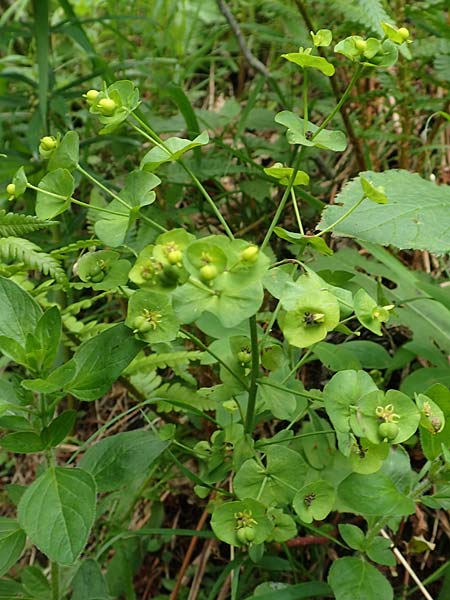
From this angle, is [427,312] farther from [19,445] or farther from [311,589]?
[19,445]

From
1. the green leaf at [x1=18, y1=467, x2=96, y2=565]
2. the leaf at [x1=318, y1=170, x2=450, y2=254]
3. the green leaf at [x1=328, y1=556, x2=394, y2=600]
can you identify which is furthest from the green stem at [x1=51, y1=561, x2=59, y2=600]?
the leaf at [x1=318, y1=170, x2=450, y2=254]

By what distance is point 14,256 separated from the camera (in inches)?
46.7

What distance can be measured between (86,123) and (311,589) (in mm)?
1511

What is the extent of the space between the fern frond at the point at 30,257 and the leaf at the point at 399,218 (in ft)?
1.51

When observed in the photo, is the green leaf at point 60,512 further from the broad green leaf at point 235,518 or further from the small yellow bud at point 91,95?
the small yellow bud at point 91,95

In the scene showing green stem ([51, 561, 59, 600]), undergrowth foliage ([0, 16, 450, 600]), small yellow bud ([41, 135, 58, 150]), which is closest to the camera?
undergrowth foliage ([0, 16, 450, 600])

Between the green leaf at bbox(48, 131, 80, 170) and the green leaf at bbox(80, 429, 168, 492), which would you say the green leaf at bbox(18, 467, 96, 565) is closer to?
the green leaf at bbox(80, 429, 168, 492)

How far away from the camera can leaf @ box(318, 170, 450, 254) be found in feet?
3.80

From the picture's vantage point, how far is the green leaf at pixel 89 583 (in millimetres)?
1111

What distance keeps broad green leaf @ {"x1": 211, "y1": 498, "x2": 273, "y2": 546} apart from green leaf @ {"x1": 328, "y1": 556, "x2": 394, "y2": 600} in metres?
0.15

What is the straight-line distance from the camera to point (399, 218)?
1.20 m

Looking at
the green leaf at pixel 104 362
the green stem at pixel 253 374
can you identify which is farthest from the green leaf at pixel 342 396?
the green leaf at pixel 104 362

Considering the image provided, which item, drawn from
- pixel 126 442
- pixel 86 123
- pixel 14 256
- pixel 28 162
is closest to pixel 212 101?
pixel 86 123

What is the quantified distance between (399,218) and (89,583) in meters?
0.81
